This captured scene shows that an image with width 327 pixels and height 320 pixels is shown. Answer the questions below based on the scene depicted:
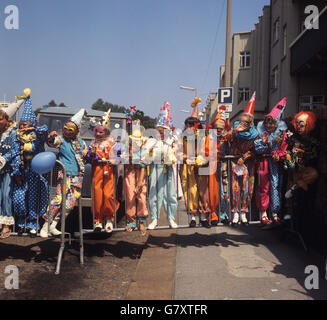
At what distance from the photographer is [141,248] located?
19.7ft

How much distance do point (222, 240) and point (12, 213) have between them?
3.36 meters

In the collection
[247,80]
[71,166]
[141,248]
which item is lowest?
[141,248]

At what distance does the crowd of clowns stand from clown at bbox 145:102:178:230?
1 cm

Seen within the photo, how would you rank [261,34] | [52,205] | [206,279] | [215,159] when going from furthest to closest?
[261,34]
[215,159]
[52,205]
[206,279]

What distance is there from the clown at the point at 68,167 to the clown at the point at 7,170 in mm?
478

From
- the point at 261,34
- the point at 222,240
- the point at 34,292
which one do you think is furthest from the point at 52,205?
the point at 261,34

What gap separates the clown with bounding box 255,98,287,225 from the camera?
209 inches

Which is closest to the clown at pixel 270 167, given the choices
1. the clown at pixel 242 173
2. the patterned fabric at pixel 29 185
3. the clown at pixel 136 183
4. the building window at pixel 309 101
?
the clown at pixel 242 173

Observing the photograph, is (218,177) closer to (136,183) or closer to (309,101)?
(136,183)

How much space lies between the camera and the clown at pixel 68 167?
496cm

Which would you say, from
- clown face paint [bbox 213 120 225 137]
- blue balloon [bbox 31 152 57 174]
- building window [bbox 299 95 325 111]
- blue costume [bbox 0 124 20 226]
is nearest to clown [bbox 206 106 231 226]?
clown face paint [bbox 213 120 225 137]

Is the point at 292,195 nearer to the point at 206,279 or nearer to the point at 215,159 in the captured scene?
the point at 215,159

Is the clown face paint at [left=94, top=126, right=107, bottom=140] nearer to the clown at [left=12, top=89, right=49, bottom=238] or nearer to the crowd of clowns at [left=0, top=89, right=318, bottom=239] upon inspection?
the crowd of clowns at [left=0, top=89, right=318, bottom=239]

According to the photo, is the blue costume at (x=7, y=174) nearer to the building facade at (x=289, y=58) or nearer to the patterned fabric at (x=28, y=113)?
the patterned fabric at (x=28, y=113)
